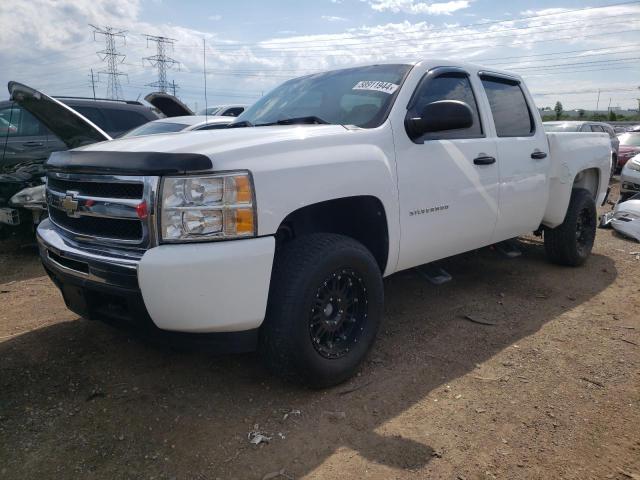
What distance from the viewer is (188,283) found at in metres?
2.38

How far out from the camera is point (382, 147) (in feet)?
10.5

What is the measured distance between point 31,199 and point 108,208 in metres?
3.73

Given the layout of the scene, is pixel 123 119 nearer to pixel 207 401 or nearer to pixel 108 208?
pixel 108 208

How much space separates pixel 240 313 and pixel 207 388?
783mm

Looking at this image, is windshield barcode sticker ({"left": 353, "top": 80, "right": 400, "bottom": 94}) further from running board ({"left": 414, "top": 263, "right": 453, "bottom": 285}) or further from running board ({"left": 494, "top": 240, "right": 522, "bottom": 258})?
running board ({"left": 494, "top": 240, "right": 522, "bottom": 258})

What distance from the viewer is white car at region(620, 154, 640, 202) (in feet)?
28.9

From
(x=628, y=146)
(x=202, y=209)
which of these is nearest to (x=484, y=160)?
(x=202, y=209)

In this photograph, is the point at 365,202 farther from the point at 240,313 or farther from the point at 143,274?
the point at 143,274

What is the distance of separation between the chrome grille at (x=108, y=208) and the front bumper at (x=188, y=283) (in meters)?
0.09

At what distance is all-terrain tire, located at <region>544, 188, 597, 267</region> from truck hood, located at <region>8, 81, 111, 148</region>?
4392 millimetres

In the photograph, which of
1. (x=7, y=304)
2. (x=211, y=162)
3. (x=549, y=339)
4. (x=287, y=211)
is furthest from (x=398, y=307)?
(x=7, y=304)

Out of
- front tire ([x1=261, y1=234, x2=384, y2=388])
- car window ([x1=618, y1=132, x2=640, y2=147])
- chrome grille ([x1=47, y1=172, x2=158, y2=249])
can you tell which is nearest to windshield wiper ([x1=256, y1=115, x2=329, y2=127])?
front tire ([x1=261, y1=234, x2=384, y2=388])

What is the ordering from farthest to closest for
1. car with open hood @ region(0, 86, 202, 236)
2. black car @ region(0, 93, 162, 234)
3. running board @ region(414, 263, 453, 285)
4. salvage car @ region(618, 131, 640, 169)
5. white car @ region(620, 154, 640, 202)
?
salvage car @ region(618, 131, 640, 169)
white car @ region(620, 154, 640, 202)
black car @ region(0, 93, 162, 234)
car with open hood @ region(0, 86, 202, 236)
running board @ region(414, 263, 453, 285)

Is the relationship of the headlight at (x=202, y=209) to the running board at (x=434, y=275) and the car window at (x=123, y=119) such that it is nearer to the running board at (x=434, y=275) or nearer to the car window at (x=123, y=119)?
the running board at (x=434, y=275)
